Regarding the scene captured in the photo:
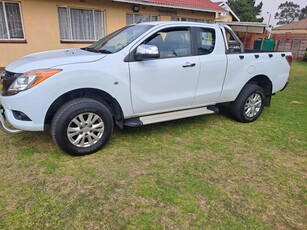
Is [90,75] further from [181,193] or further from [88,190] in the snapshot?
[181,193]

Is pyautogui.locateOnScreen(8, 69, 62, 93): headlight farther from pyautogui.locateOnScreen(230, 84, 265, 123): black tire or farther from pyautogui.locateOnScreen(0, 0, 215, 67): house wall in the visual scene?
pyautogui.locateOnScreen(0, 0, 215, 67): house wall

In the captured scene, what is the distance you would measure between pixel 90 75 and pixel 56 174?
1291 millimetres

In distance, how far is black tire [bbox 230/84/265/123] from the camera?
4574 millimetres

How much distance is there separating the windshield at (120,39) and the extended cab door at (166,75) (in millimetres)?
239

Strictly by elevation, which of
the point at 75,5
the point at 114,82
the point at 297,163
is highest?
the point at 75,5

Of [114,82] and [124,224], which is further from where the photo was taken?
[114,82]

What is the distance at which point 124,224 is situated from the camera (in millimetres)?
2211

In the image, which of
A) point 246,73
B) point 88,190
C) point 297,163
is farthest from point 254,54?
point 88,190

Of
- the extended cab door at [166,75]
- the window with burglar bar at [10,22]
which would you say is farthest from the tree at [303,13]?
the extended cab door at [166,75]

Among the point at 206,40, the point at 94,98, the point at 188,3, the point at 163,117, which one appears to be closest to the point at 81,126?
the point at 94,98

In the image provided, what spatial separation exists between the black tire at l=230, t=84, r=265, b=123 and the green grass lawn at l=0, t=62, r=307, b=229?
1.72 feet

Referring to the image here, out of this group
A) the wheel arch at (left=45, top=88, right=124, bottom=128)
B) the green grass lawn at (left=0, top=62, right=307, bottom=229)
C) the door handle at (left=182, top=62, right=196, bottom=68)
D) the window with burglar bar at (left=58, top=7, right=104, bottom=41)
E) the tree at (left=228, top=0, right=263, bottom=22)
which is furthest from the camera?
the tree at (left=228, top=0, right=263, bottom=22)

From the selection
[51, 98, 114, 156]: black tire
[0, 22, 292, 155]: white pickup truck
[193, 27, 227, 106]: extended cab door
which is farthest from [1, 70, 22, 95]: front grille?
[193, 27, 227, 106]: extended cab door

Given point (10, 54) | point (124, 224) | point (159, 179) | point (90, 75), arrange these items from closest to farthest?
point (124, 224)
point (159, 179)
point (90, 75)
point (10, 54)
